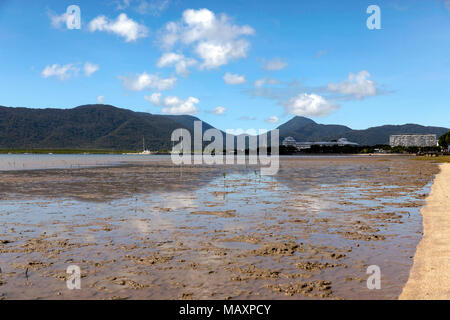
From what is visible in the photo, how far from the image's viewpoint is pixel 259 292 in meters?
8.06

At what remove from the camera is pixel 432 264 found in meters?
9.69

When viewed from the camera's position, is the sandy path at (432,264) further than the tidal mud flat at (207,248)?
No

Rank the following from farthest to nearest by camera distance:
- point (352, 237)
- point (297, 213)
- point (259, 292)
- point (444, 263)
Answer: point (297, 213)
point (352, 237)
point (444, 263)
point (259, 292)

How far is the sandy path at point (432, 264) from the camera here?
780 cm

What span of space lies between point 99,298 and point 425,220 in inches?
581

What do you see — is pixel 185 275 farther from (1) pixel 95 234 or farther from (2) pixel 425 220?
(2) pixel 425 220

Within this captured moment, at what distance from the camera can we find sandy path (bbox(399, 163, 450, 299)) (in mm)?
7805

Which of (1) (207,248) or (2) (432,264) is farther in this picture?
(1) (207,248)

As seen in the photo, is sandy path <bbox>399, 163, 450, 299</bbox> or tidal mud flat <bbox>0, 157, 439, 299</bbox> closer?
sandy path <bbox>399, 163, 450, 299</bbox>

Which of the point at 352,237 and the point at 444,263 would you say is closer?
the point at 444,263
